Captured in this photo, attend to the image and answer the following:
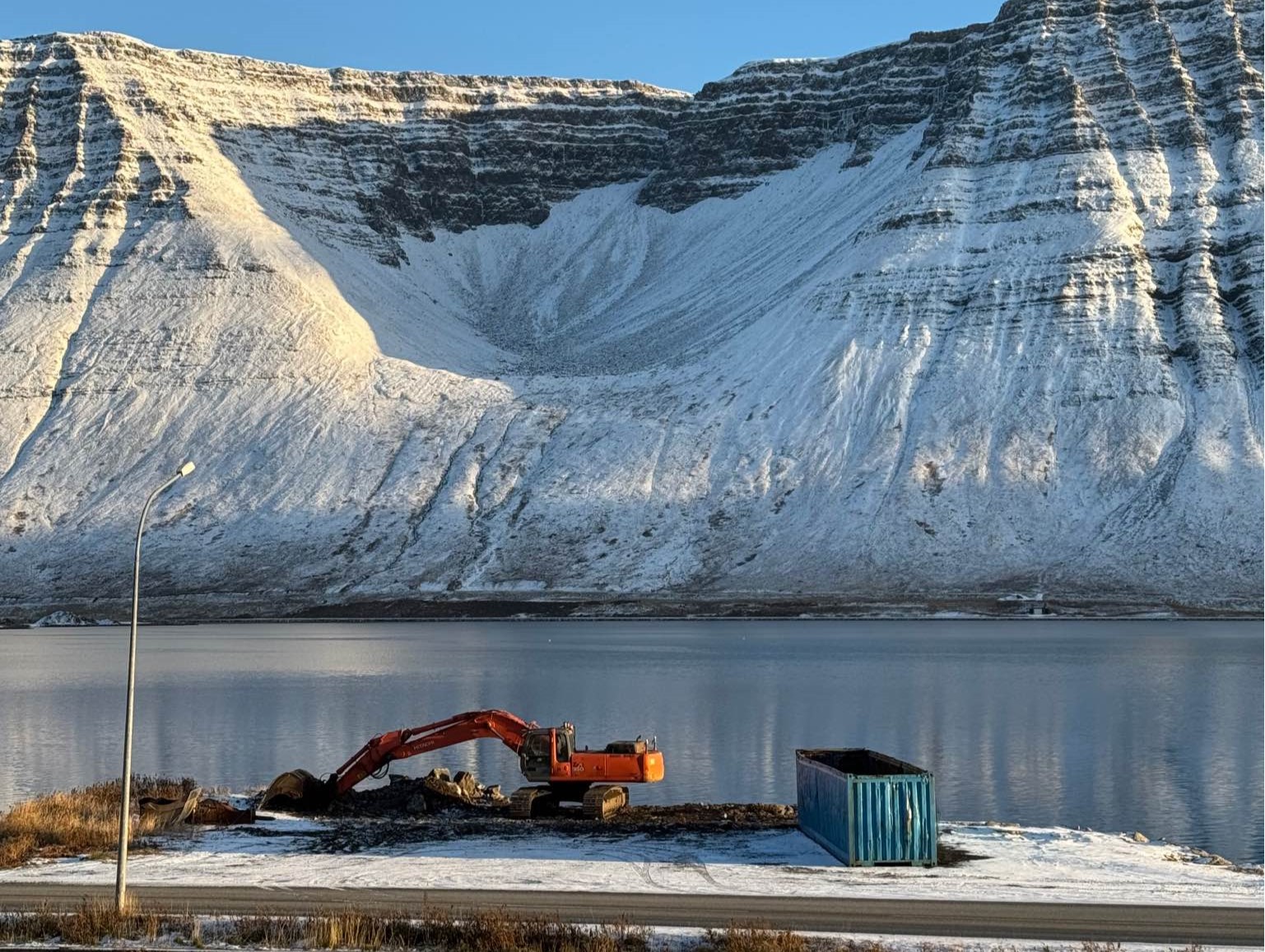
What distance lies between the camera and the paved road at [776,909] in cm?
2698

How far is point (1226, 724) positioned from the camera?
64250 mm

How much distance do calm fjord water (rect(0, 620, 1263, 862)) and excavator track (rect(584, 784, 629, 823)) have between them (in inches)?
233

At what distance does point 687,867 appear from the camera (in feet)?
108

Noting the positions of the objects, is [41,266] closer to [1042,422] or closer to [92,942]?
[1042,422]

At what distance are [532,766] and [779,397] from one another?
431 ft

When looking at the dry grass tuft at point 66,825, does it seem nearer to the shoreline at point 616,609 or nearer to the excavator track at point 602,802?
the excavator track at point 602,802

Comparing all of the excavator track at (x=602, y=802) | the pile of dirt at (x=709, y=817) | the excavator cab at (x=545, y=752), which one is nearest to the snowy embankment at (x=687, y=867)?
the pile of dirt at (x=709, y=817)

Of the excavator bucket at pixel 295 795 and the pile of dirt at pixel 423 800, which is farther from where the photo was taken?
the pile of dirt at pixel 423 800

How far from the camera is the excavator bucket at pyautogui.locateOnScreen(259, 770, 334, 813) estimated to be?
134 feet

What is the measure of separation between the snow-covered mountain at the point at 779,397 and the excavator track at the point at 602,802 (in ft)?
357

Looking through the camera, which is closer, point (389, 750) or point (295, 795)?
point (389, 750)

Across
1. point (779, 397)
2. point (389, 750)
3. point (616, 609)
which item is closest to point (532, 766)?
point (389, 750)

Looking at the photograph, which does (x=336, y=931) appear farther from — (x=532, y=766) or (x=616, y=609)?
(x=616, y=609)

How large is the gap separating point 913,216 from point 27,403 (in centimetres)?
9353
